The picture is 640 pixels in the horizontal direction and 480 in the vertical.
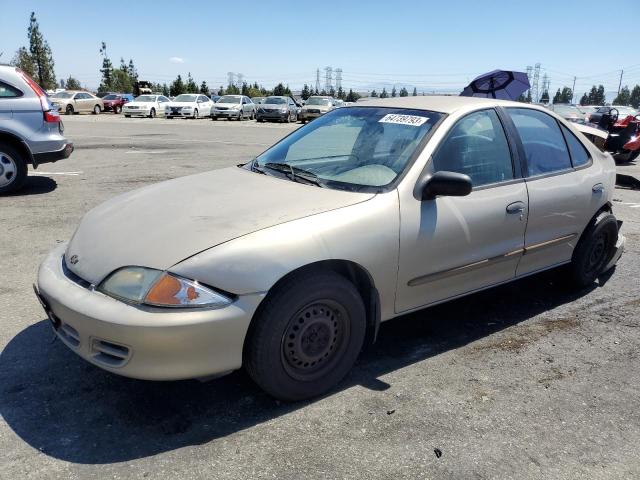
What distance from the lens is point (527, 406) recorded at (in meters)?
2.90

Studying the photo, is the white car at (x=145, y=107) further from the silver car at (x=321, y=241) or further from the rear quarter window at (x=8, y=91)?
the silver car at (x=321, y=241)

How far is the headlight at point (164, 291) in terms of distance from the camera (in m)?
2.42

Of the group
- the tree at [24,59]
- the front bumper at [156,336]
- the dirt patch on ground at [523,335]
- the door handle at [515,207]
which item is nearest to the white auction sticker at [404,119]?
the door handle at [515,207]

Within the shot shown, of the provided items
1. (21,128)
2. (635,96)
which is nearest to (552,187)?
(21,128)

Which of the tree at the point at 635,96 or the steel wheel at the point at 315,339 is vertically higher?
the tree at the point at 635,96

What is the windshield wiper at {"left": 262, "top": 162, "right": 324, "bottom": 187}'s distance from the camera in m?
3.31

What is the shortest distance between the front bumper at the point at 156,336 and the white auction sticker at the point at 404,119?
1.67 m

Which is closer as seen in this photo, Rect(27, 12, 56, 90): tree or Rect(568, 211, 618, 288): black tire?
Rect(568, 211, 618, 288): black tire

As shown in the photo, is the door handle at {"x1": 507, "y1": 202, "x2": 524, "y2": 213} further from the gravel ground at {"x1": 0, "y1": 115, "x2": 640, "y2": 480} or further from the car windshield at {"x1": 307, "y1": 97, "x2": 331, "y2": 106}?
the car windshield at {"x1": 307, "y1": 97, "x2": 331, "y2": 106}

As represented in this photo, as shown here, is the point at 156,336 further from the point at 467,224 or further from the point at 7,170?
the point at 7,170

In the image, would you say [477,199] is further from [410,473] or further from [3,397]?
[3,397]

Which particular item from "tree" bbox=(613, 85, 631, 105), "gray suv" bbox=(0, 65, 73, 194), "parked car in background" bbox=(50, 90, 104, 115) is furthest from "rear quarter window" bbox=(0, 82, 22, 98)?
"tree" bbox=(613, 85, 631, 105)

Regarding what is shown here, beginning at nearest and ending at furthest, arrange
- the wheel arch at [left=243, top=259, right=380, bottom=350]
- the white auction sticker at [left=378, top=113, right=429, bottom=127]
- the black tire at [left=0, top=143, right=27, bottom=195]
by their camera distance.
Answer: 1. the wheel arch at [left=243, top=259, right=380, bottom=350]
2. the white auction sticker at [left=378, top=113, right=429, bottom=127]
3. the black tire at [left=0, top=143, right=27, bottom=195]

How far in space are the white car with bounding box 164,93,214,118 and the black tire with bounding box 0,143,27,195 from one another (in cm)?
2630
